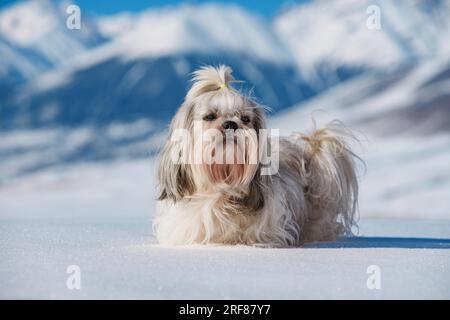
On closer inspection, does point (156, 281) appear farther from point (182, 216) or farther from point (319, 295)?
point (182, 216)

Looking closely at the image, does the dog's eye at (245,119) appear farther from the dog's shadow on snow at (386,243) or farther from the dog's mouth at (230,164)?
the dog's shadow on snow at (386,243)

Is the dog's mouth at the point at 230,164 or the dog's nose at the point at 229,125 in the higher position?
the dog's nose at the point at 229,125

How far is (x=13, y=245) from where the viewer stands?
13.9 ft

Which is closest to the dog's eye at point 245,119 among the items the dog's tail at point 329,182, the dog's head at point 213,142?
the dog's head at point 213,142

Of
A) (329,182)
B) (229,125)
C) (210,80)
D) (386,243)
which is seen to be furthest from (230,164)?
(386,243)

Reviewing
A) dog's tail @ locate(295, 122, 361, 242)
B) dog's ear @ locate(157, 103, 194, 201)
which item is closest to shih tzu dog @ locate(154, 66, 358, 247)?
dog's ear @ locate(157, 103, 194, 201)

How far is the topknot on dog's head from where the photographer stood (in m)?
4.21

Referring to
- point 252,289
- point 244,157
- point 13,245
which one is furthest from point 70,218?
point 252,289

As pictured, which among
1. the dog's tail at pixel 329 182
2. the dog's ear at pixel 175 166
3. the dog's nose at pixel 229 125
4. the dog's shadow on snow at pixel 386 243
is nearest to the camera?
the dog's nose at pixel 229 125

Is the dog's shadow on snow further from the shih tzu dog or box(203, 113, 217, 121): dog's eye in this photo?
box(203, 113, 217, 121): dog's eye

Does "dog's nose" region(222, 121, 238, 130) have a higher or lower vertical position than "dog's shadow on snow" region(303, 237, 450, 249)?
higher

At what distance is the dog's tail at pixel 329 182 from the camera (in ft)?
15.9

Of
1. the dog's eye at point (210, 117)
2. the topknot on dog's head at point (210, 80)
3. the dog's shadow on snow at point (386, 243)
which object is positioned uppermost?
the topknot on dog's head at point (210, 80)

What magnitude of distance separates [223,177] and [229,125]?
297 millimetres
